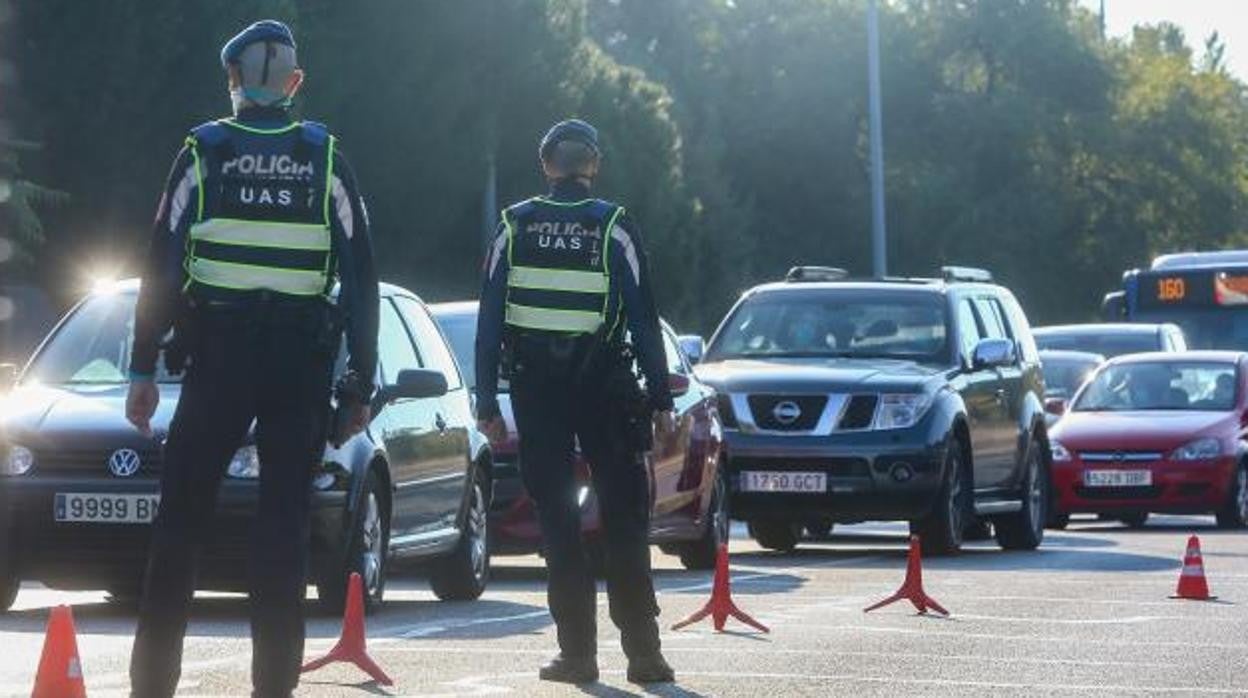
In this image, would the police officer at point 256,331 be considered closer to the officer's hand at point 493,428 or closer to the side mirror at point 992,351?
the officer's hand at point 493,428

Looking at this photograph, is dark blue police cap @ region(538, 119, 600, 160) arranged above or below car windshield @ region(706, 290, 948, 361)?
above

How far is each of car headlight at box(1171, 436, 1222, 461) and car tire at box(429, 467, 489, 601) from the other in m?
12.8

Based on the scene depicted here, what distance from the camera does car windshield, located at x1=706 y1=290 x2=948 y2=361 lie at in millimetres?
22609

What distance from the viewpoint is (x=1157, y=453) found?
28.4m

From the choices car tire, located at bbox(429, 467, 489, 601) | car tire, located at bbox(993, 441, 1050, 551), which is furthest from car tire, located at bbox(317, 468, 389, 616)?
car tire, located at bbox(993, 441, 1050, 551)

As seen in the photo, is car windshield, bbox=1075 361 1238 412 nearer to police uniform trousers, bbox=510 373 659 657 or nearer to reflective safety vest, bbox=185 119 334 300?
police uniform trousers, bbox=510 373 659 657

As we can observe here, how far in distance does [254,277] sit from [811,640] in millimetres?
5093

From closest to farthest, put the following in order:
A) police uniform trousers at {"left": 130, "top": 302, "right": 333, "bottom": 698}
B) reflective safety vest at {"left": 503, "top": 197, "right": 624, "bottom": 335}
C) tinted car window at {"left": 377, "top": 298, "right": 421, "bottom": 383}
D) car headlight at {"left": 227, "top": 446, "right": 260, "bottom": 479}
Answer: police uniform trousers at {"left": 130, "top": 302, "right": 333, "bottom": 698} < reflective safety vest at {"left": 503, "top": 197, "right": 624, "bottom": 335} < car headlight at {"left": 227, "top": 446, "right": 260, "bottom": 479} < tinted car window at {"left": 377, "top": 298, "right": 421, "bottom": 383}

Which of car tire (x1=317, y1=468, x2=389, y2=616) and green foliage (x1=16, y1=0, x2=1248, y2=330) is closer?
car tire (x1=317, y1=468, x2=389, y2=616)

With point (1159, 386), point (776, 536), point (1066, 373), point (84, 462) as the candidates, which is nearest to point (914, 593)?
point (84, 462)

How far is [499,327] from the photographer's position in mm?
11328

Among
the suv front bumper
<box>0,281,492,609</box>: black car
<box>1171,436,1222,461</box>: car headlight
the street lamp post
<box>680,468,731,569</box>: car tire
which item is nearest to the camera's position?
<box>0,281,492,609</box>: black car

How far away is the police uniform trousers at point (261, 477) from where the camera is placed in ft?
28.0

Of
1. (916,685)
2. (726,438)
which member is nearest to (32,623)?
(916,685)
